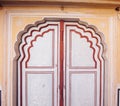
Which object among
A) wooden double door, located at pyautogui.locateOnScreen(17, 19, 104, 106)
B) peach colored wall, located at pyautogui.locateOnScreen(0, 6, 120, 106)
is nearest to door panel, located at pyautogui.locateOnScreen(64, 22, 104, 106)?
wooden double door, located at pyautogui.locateOnScreen(17, 19, 104, 106)

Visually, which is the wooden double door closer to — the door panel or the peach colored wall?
the door panel

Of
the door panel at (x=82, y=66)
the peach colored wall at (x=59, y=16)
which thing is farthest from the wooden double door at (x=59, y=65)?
the peach colored wall at (x=59, y=16)

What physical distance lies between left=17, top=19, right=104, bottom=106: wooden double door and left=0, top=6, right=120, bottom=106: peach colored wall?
10cm

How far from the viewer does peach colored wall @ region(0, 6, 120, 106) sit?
10.2 feet

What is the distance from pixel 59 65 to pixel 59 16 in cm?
67

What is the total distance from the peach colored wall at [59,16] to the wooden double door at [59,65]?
101 millimetres

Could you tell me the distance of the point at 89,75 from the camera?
331cm

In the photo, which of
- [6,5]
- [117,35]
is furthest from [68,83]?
[6,5]

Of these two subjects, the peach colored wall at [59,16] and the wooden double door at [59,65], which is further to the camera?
the wooden double door at [59,65]

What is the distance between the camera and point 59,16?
125 inches

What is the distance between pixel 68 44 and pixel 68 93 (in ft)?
2.25

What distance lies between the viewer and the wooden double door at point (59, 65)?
10.6 feet

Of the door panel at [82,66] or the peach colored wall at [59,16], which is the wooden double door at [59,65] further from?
the peach colored wall at [59,16]

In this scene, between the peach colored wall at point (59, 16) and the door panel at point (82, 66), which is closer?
the peach colored wall at point (59, 16)
